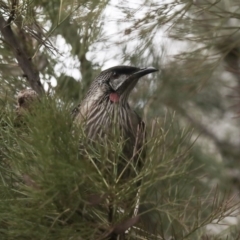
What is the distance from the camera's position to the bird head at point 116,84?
2.72m

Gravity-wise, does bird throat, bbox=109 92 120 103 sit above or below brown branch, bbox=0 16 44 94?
below

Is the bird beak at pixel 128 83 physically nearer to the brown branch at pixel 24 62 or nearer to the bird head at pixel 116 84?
the bird head at pixel 116 84

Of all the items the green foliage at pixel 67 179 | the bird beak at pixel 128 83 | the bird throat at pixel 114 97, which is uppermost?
the green foliage at pixel 67 179

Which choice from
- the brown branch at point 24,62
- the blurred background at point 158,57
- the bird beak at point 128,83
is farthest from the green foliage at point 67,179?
the bird beak at point 128,83

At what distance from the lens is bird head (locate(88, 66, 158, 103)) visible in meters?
2.72

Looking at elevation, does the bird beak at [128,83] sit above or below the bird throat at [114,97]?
above

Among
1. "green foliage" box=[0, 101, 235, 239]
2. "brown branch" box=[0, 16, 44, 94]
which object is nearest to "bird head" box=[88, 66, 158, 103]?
"brown branch" box=[0, 16, 44, 94]

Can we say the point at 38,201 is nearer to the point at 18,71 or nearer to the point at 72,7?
the point at 72,7

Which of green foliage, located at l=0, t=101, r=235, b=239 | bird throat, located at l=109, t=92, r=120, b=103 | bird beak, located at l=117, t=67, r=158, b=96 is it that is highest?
green foliage, located at l=0, t=101, r=235, b=239

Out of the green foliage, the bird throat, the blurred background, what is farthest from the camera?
the bird throat

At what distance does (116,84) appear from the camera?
275 cm

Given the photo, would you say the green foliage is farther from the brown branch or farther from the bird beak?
the bird beak

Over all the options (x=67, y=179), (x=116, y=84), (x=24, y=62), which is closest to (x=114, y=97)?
(x=116, y=84)

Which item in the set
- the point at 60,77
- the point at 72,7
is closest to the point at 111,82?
the point at 60,77
